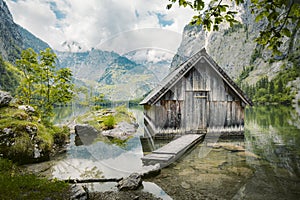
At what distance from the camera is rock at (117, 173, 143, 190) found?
583 cm

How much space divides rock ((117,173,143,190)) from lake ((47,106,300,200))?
0.29 meters

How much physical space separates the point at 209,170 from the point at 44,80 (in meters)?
11.1

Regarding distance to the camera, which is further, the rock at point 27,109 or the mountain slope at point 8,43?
the mountain slope at point 8,43

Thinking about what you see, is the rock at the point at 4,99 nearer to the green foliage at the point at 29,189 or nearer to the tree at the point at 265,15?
the green foliage at the point at 29,189

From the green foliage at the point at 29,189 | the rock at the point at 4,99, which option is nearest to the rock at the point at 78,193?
the green foliage at the point at 29,189

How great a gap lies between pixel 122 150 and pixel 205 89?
22.6ft

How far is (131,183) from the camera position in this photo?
5930 mm

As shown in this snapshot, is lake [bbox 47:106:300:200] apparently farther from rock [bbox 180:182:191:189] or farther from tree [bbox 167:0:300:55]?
tree [bbox 167:0:300:55]

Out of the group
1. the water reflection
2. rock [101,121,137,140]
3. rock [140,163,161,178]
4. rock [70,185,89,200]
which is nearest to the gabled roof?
the water reflection

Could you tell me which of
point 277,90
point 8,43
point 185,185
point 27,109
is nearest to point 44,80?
point 27,109

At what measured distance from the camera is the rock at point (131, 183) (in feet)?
19.1

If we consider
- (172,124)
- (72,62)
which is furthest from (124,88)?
(172,124)

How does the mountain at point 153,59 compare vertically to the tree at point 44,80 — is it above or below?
above

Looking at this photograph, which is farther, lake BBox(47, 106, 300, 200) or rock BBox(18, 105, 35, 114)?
rock BBox(18, 105, 35, 114)
